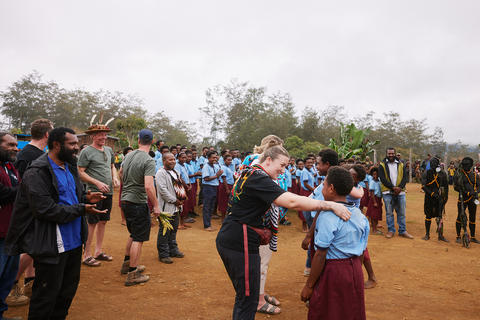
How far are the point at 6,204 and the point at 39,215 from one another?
41.9 inches

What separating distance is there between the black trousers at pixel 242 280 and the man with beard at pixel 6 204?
2.44 meters

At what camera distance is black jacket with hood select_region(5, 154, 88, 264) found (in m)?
2.51

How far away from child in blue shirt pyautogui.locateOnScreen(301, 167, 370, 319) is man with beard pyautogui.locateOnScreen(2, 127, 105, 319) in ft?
6.91

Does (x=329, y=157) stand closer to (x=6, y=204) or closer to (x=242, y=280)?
(x=242, y=280)

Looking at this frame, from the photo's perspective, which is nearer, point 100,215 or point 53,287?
point 53,287

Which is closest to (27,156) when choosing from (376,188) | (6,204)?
(6,204)

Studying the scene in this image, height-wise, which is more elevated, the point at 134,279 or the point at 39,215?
the point at 39,215

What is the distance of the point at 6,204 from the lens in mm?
3172

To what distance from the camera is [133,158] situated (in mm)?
4426

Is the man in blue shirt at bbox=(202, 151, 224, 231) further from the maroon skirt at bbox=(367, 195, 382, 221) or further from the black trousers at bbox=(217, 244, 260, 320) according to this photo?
the black trousers at bbox=(217, 244, 260, 320)

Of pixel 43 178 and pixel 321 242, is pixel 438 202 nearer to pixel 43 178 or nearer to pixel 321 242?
pixel 321 242

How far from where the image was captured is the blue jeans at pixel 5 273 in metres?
3.07

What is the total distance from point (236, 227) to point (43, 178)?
1780 millimetres

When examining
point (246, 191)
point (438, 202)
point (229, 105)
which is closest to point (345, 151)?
point (438, 202)
